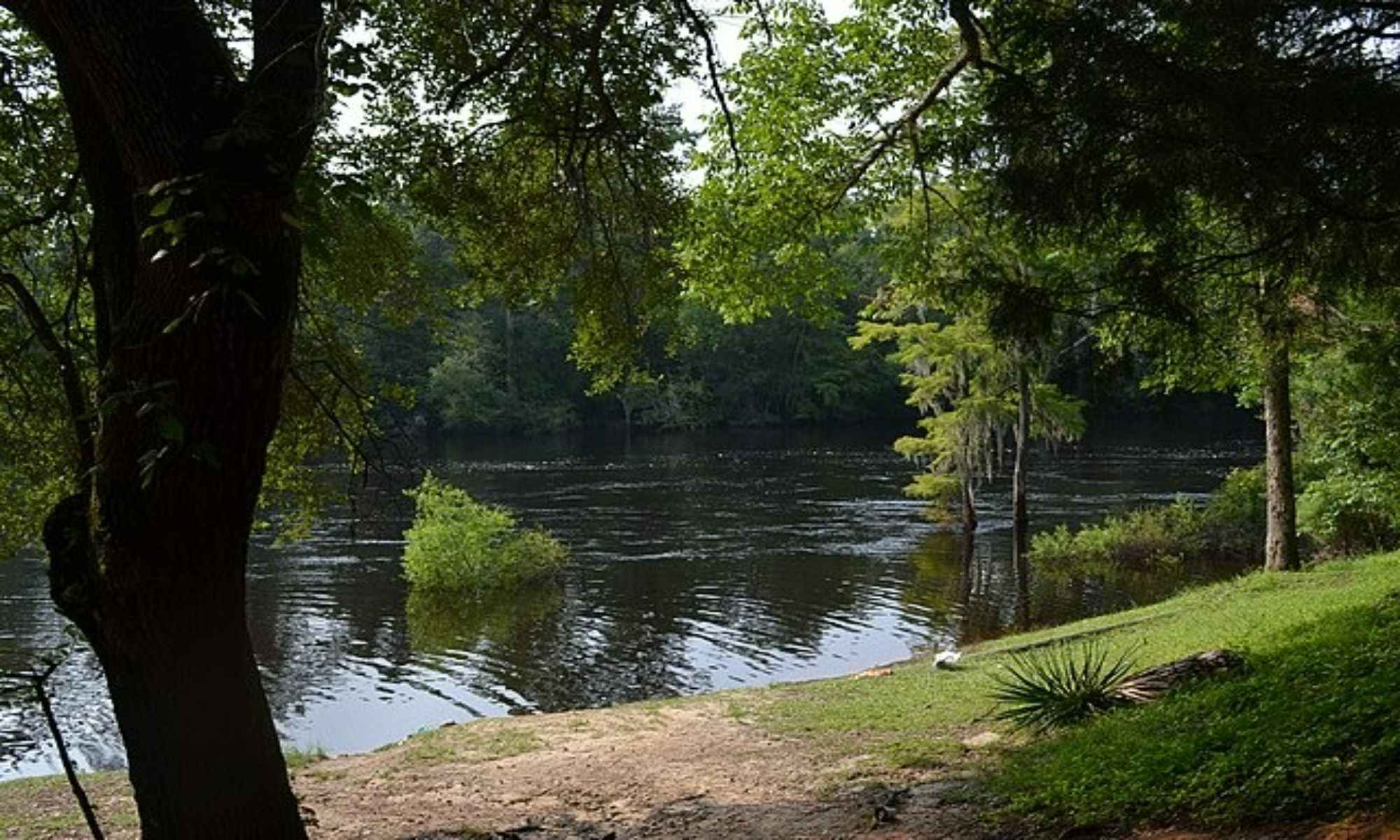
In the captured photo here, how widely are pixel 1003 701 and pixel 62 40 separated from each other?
352 inches

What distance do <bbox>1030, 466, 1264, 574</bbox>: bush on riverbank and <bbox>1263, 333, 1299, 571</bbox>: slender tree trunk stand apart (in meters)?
8.33

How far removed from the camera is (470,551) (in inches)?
1013

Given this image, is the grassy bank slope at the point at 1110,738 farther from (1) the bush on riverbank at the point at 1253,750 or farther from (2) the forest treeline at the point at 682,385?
(2) the forest treeline at the point at 682,385

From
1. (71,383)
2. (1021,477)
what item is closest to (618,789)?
(71,383)

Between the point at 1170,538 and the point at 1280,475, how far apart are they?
9918 mm

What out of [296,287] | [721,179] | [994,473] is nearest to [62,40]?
[296,287]

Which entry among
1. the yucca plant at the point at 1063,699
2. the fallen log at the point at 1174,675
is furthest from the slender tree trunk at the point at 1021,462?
the fallen log at the point at 1174,675

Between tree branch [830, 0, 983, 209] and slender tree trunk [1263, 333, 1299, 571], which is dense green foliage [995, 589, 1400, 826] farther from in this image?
slender tree trunk [1263, 333, 1299, 571]

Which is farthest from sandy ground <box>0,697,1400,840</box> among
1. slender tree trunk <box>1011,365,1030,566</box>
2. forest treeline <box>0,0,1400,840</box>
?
slender tree trunk <box>1011,365,1030,566</box>

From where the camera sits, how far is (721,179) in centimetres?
1322

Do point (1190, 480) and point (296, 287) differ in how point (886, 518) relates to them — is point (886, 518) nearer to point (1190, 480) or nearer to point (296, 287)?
point (1190, 480)

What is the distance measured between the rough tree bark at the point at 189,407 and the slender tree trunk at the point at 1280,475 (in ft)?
51.3

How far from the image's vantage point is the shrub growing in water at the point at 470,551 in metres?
25.6

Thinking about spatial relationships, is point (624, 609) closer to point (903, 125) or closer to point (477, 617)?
point (477, 617)
